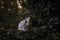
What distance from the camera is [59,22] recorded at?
4.65 m

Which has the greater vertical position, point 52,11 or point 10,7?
point 10,7

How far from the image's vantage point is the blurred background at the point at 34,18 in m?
4.20

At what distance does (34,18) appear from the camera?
554cm

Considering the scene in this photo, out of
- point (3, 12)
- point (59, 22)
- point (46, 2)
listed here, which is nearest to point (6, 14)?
point (3, 12)

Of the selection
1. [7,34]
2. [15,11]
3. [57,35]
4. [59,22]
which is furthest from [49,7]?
[15,11]

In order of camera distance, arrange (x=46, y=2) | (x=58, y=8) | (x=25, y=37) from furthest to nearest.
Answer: (x=46, y=2) < (x=58, y=8) < (x=25, y=37)

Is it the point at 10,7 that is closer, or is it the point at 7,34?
the point at 7,34

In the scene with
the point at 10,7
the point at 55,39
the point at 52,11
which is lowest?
the point at 55,39

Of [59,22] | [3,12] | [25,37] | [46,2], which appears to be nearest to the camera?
[25,37]

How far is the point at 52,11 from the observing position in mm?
5141

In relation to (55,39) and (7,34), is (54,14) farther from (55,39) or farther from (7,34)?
(7,34)

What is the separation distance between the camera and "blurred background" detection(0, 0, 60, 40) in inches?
165

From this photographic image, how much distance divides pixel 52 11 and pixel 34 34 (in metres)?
1.21

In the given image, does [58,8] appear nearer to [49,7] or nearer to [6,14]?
[49,7]
